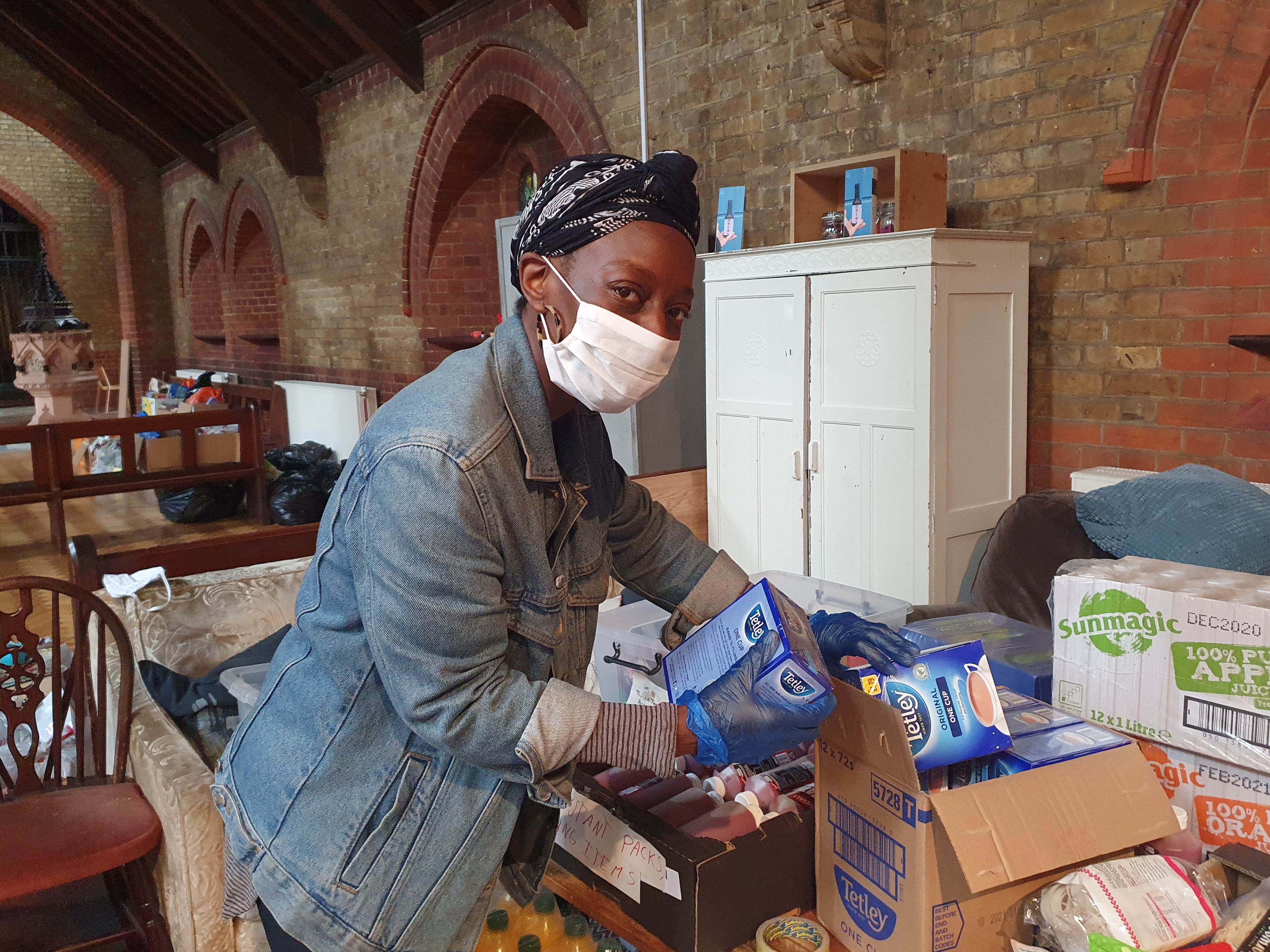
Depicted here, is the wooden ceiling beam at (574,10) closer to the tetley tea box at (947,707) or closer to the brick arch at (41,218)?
the tetley tea box at (947,707)

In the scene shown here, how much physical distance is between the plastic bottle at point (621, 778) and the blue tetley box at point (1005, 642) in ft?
1.35

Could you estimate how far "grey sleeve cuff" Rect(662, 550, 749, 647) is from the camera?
1.40 metres

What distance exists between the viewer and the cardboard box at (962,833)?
1041mm

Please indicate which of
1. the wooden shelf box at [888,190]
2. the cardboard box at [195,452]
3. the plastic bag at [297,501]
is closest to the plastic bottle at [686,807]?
the wooden shelf box at [888,190]

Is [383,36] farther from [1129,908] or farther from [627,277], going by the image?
[1129,908]

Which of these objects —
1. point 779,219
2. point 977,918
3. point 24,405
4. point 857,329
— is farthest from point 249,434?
point 24,405

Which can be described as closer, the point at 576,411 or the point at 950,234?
the point at 576,411

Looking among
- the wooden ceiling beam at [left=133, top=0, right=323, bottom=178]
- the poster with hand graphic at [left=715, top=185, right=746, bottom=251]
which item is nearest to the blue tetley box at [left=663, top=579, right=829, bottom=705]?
the poster with hand graphic at [left=715, top=185, right=746, bottom=251]

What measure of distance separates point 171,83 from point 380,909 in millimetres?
10414

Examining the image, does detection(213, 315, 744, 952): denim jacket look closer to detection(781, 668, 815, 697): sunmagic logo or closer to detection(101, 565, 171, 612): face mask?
detection(781, 668, 815, 697): sunmagic logo

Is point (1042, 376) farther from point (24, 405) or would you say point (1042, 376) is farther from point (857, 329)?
point (24, 405)

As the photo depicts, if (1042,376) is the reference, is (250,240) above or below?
above

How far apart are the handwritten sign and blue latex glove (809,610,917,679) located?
32cm

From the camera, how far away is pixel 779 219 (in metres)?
4.43
